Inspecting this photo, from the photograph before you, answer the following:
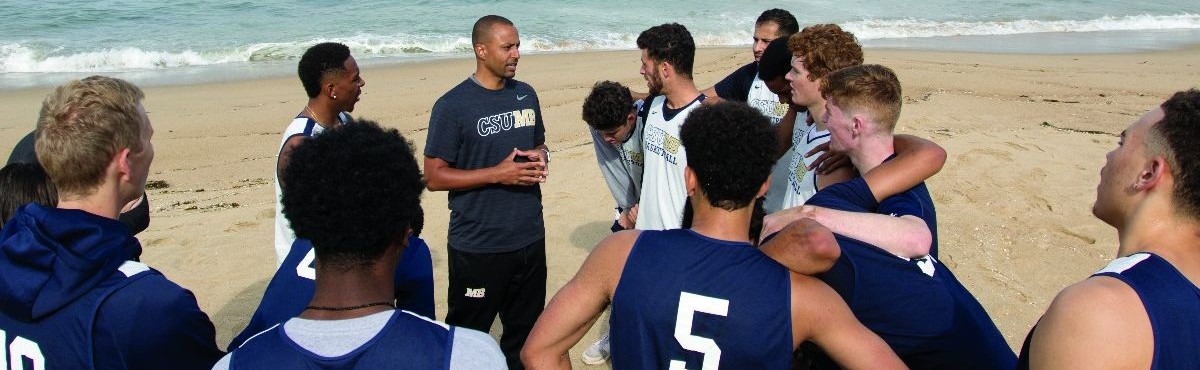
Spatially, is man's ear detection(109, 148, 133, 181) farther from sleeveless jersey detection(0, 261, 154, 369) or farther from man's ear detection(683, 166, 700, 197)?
man's ear detection(683, 166, 700, 197)

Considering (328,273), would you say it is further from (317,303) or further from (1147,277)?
(1147,277)

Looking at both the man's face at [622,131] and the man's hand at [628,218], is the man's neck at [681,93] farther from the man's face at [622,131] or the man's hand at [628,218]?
the man's hand at [628,218]

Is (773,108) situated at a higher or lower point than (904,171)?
lower

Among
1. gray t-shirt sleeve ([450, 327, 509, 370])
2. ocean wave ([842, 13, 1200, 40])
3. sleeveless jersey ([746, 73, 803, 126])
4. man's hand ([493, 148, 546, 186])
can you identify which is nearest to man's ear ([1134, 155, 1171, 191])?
gray t-shirt sleeve ([450, 327, 509, 370])

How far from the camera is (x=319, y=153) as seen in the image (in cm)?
225

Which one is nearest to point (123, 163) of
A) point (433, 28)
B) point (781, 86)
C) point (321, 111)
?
point (321, 111)

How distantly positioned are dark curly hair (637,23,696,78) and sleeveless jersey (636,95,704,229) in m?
0.22

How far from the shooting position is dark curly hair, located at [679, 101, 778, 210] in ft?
8.39

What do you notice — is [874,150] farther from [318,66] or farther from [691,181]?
[318,66]

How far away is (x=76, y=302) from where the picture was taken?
2.44 m

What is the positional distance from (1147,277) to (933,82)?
1367 centimetres

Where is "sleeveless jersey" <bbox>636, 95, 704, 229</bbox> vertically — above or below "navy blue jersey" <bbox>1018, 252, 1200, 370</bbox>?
below

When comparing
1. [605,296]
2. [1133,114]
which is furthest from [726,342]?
[1133,114]

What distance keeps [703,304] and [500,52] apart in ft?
9.50
